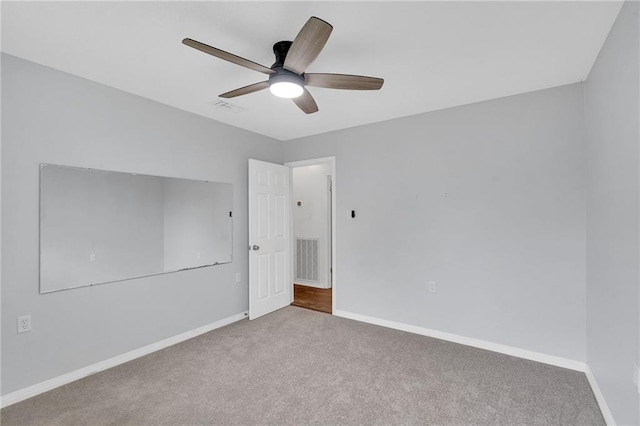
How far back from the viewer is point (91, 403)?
207 cm

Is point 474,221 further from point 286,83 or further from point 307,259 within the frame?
point 307,259

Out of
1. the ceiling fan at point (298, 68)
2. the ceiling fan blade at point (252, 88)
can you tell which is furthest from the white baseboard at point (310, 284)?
the ceiling fan blade at point (252, 88)

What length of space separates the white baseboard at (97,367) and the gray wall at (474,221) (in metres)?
1.76

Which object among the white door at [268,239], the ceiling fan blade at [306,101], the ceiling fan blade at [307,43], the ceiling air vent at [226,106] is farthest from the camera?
the white door at [268,239]

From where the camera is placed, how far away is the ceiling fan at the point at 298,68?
1.50m

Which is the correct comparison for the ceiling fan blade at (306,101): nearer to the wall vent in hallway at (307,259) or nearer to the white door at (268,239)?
the white door at (268,239)

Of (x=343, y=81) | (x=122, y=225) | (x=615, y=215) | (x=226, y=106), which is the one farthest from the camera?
(x=226, y=106)

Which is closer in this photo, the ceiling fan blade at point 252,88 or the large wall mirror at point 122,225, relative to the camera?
the ceiling fan blade at point 252,88

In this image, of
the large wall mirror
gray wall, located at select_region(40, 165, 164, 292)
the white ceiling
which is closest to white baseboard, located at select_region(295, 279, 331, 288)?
the large wall mirror

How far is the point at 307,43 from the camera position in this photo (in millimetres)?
1550

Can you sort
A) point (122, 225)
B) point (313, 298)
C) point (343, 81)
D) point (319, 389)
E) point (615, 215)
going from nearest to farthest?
point (615, 215)
point (343, 81)
point (319, 389)
point (122, 225)
point (313, 298)

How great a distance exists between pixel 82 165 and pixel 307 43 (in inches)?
85.7

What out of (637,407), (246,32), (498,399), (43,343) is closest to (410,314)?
(498,399)

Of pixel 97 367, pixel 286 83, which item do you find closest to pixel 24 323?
pixel 97 367
